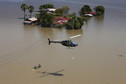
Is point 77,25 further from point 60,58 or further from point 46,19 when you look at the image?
point 60,58

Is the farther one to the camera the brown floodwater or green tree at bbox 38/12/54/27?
green tree at bbox 38/12/54/27

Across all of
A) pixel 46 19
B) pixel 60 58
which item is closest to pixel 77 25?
pixel 46 19

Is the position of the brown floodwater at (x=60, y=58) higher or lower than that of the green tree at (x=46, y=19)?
lower

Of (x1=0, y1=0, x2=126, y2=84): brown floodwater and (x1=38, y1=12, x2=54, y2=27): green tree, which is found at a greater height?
(x1=38, y1=12, x2=54, y2=27): green tree

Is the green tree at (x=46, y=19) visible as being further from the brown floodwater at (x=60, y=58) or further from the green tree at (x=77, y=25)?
the green tree at (x=77, y=25)

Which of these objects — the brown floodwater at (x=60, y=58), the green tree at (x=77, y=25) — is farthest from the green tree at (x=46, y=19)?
the green tree at (x=77, y=25)

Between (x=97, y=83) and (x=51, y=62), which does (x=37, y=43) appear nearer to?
(x=51, y=62)

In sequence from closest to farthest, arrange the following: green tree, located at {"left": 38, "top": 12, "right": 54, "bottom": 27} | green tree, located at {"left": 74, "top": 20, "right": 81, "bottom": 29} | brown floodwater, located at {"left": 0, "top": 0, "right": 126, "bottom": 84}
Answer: brown floodwater, located at {"left": 0, "top": 0, "right": 126, "bottom": 84}
green tree, located at {"left": 74, "top": 20, "right": 81, "bottom": 29}
green tree, located at {"left": 38, "top": 12, "right": 54, "bottom": 27}

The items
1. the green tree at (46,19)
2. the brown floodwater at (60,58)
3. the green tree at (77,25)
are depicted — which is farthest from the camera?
the green tree at (46,19)

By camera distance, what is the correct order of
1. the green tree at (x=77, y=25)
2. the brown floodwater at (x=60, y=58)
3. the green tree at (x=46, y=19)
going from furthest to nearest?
the green tree at (x=46, y=19)
the green tree at (x=77, y=25)
the brown floodwater at (x=60, y=58)

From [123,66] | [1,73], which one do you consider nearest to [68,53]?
Answer: [123,66]

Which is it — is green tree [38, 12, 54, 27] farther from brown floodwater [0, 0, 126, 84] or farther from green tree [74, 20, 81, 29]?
green tree [74, 20, 81, 29]

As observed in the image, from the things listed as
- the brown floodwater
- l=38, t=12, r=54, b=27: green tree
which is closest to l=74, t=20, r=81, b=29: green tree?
the brown floodwater
